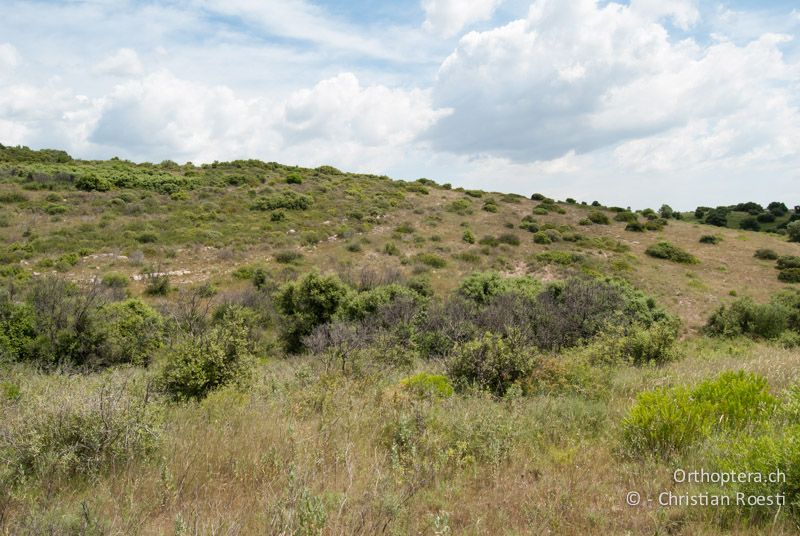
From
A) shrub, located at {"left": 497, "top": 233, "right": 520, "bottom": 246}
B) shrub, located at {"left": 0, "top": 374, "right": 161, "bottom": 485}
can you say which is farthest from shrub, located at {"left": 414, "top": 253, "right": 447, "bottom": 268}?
shrub, located at {"left": 0, "top": 374, "right": 161, "bottom": 485}

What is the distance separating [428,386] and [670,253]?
28628 mm

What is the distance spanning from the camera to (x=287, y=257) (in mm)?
23688

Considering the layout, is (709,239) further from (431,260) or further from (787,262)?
(431,260)

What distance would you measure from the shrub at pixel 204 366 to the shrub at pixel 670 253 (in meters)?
29.0

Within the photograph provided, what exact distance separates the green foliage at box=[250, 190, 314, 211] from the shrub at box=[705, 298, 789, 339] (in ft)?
88.1

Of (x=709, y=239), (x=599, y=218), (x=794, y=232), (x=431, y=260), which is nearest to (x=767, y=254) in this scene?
(x=709, y=239)

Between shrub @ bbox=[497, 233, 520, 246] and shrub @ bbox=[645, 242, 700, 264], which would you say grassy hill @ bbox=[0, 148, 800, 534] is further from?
shrub @ bbox=[497, 233, 520, 246]

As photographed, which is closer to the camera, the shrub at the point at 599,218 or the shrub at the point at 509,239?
the shrub at the point at 509,239

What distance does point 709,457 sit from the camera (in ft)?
11.3

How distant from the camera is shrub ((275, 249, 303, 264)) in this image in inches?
926

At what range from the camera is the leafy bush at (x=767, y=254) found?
28.4 metres

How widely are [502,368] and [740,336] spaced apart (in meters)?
13.1

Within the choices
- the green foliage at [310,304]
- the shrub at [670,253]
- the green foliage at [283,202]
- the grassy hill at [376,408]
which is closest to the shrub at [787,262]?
the shrub at [670,253]

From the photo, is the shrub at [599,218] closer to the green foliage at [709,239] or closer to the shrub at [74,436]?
the green foliage at [709,239]
